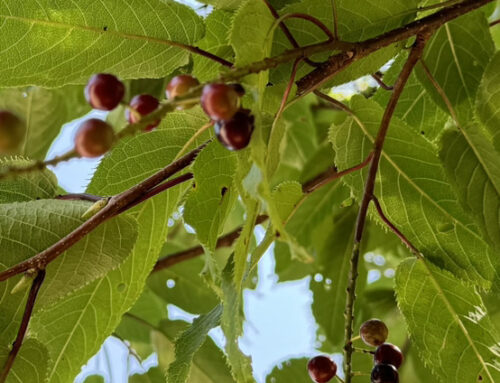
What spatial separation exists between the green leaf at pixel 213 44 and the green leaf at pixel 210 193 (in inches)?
5.4

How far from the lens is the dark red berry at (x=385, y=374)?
89 centimetres

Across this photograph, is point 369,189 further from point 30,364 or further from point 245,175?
point 30,364

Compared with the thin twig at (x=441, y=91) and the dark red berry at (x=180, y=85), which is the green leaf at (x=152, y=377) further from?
the dark red berry at (x=180, y=85)

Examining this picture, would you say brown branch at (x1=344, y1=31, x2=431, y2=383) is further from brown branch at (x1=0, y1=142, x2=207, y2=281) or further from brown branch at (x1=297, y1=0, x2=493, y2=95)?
brown branch at (x1=0, y1=142, x2=207, y2=281)

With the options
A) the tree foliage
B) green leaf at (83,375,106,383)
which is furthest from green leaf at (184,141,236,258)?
green leaf at (83,375,106,383)

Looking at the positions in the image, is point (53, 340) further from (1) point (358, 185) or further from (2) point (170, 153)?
(1) point (358, 185)

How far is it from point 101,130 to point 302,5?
1.39 ft

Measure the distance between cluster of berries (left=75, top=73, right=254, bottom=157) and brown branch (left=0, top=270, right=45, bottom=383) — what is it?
237 mm

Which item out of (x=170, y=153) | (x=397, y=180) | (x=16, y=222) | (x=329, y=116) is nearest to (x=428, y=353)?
(x=397, y=180)

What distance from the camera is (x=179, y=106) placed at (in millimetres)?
584

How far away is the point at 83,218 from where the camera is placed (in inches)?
32.2

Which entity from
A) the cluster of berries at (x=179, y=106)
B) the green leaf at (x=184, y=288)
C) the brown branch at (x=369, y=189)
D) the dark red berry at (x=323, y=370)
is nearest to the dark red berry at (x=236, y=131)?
the cluster of berries at (x=179, y=106)

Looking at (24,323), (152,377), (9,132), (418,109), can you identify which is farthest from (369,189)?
(152,377)

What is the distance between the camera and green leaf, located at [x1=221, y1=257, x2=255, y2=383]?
66cm
